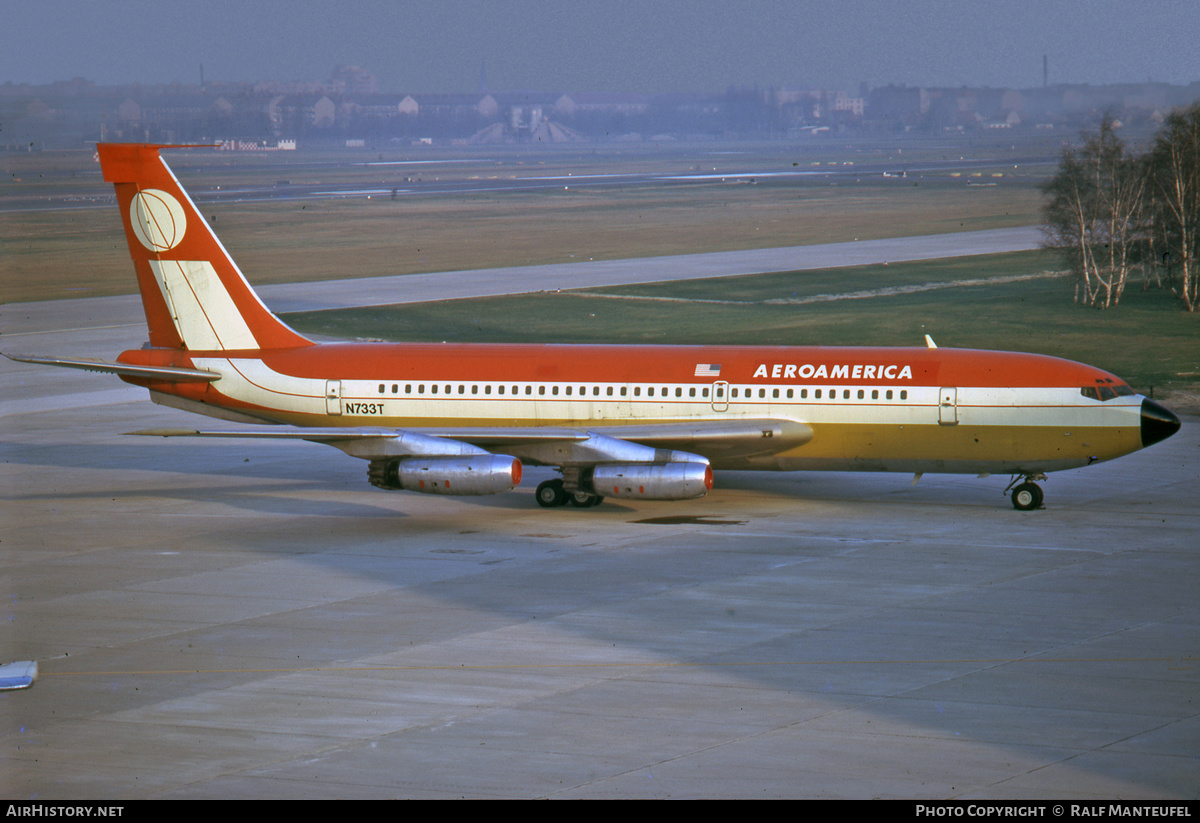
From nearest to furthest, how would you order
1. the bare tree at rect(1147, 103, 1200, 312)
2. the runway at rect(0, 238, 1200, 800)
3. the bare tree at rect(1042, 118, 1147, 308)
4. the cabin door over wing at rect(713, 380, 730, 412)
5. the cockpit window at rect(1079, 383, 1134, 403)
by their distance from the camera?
1. the runway at rect(0, 238, 1200, 800)
2. the cockpit window at rect(1079, 383, 1134, 403)
3. the cabin door over wing at rect(713, 380, 730, 412)
4. the bare tree at rect(1147, 103, 1200, 312)
5. the bare tree at rect(1042, 118, 1147, 308)

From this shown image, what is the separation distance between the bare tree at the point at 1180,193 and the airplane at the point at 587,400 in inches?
1880

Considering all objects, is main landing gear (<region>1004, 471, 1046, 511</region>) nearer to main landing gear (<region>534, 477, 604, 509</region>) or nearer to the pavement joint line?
main landing gear (<region>534, 477, 604, 509</region>)

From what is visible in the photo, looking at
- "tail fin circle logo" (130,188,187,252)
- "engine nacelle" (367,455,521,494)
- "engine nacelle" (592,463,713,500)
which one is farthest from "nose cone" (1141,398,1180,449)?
"tail fin circle logo" (130,188,187,252)

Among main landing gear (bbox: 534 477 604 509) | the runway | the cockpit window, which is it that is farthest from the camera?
main landing gear (bbox: 534 477 604 509)

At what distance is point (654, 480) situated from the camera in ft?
121

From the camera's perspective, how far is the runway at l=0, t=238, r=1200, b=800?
20.1 m

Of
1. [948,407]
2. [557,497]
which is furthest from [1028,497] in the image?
[557,497]

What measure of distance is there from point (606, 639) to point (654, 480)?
1053cm

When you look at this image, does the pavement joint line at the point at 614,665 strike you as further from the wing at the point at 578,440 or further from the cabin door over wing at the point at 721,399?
the cabin door over wing at the point at 721,399

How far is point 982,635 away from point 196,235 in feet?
84.8

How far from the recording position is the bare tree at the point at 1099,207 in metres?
82.6

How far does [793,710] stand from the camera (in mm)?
22672

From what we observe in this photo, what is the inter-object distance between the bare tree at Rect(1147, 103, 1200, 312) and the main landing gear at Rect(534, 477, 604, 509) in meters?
53.4
